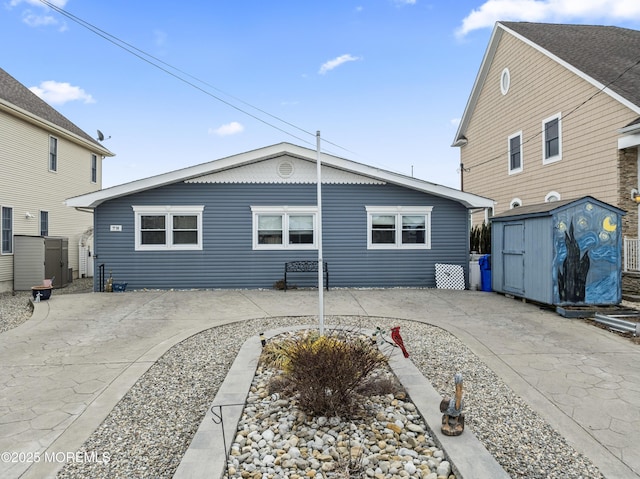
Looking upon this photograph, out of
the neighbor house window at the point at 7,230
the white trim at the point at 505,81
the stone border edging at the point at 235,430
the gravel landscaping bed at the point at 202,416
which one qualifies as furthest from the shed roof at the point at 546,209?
the neighbor house window at the point at 7,230

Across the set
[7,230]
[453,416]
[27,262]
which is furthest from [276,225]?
[453,416]

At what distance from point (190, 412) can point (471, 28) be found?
18.1 metres

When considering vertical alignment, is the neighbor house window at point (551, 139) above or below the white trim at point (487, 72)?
below

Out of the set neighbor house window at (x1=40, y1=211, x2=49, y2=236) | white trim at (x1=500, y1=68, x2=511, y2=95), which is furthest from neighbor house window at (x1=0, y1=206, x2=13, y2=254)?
white trim at (x1=500, y1=68, x2=511, y2=95)

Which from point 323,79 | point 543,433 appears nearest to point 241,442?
point 543,433

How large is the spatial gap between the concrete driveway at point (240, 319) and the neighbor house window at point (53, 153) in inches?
287

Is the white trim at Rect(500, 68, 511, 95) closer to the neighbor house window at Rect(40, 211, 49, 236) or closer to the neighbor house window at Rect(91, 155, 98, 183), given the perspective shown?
the neighbor house window at Rect(91, 155, 98, 183)

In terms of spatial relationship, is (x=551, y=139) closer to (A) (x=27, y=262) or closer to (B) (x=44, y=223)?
(A) (x=27, y=262)

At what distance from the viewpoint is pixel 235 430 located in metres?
2.98

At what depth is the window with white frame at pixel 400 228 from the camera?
37.3 feet

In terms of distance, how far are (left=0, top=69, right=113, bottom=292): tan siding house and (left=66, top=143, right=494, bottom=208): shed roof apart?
3.86m

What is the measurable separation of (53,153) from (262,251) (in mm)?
9748

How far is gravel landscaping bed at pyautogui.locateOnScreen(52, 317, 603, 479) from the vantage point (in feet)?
8.57

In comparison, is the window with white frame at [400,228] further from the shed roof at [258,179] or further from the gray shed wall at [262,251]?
the shed roof at [258,179]
